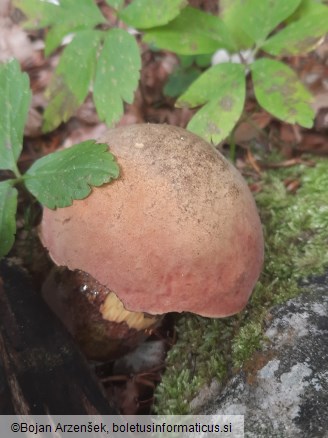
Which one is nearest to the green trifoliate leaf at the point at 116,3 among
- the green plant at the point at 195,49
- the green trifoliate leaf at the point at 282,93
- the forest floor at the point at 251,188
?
the green plant at the point at 195,49

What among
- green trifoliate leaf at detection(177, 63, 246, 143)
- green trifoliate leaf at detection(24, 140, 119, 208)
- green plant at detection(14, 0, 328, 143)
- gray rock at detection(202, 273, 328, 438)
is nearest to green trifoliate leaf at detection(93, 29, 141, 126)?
green plant at detection(14, 0, 328, 143)

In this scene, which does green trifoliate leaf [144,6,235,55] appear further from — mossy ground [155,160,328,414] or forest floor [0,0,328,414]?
mossy ground [155,160,328,414]

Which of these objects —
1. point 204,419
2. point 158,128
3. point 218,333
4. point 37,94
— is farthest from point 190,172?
point 37,94

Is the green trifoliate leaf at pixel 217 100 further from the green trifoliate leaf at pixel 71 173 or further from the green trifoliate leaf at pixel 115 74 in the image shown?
the green trifoliate leaf at pixel 71 173

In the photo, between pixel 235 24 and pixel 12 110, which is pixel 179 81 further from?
pixel 12 110

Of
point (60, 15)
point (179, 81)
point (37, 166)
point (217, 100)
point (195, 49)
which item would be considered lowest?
point (179, 81)

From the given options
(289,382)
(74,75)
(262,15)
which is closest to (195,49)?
(262,15)
